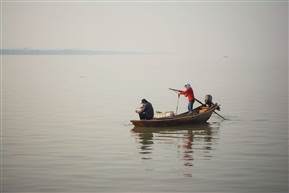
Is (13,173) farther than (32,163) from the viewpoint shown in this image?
No

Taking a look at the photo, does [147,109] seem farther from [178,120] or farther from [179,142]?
[179,142]

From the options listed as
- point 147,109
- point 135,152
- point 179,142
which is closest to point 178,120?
point 147,109

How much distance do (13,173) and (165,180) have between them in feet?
16.2

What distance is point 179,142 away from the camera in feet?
71.3

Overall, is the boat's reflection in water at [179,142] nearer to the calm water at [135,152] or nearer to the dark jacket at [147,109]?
the calm water at [135,152]

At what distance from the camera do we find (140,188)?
14953 mm

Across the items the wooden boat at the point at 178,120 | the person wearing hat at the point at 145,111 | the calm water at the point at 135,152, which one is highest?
the person wearing hat at the point at 145,111

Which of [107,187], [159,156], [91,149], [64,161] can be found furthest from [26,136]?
[107,187]

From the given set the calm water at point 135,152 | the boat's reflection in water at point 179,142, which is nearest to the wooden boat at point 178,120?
the boat's reflection in water at point 179,142

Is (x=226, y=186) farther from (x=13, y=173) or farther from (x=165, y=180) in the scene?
(x=13, y=173)

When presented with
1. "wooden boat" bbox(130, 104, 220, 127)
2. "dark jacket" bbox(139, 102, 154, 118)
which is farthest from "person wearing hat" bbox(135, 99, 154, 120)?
"wooden boat" bbox(130, 104, 220, 127)

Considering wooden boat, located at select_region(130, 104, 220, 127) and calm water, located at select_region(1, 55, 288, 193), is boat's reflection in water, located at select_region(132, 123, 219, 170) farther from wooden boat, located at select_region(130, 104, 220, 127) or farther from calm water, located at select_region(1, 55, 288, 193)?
wooden boat, located at select_region(130, 104, 220, 127)

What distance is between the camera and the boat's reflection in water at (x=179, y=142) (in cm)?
1894

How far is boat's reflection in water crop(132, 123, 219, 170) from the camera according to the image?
18944mm
